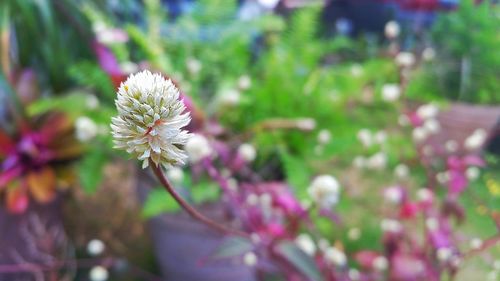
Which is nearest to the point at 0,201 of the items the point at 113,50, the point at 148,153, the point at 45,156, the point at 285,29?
the point at 45,156

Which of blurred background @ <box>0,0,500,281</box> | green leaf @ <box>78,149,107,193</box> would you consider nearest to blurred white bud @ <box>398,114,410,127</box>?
blurred background @ <box>0,0,500,281</box>

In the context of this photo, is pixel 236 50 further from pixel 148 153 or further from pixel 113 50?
pixel 148 153

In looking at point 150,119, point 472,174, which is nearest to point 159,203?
point 472,174

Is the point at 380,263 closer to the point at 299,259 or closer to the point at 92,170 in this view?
the point at 299,259

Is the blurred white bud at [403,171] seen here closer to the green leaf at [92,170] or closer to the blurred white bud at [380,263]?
the blurred white bud at [380,263]

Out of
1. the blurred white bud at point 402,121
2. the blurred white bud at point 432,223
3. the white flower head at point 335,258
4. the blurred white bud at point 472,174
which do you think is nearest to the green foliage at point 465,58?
the blurred white bud at point 402,121

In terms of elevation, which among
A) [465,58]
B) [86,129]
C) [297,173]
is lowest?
[297,173]
